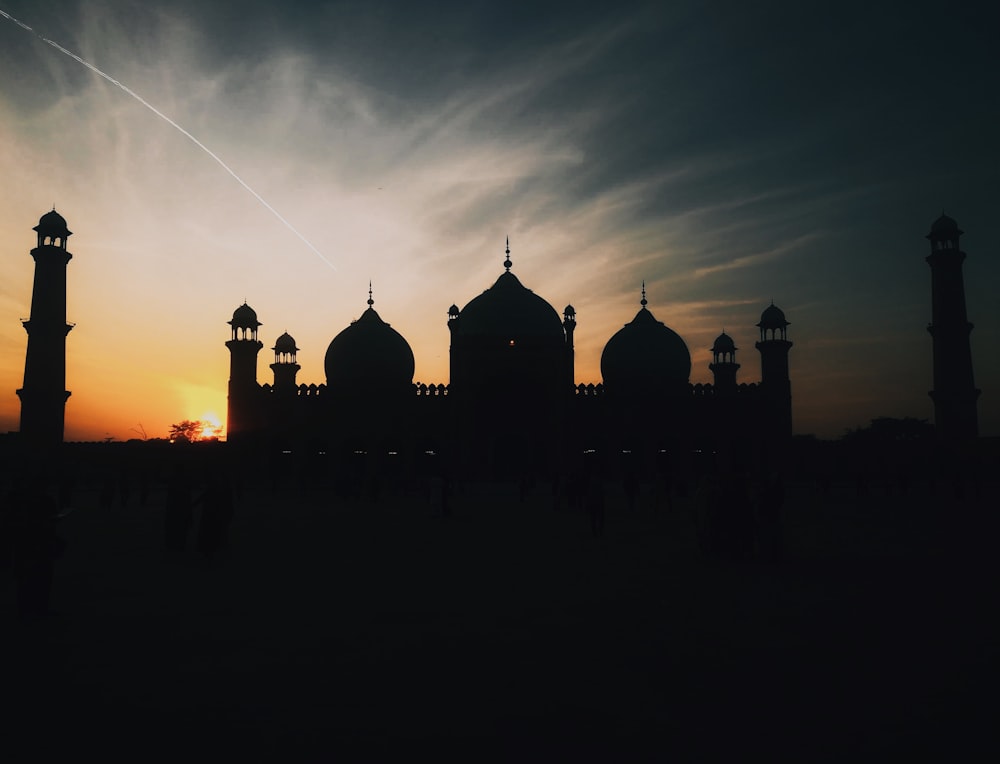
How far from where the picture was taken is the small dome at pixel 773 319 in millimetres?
45531

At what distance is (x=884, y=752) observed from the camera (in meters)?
3.62

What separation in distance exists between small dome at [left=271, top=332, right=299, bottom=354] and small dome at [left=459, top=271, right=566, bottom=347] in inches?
413

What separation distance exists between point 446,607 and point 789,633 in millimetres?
2834

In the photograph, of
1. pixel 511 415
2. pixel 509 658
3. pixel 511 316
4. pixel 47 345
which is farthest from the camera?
pixel 511 316

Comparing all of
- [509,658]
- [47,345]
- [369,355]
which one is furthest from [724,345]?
[509,658]

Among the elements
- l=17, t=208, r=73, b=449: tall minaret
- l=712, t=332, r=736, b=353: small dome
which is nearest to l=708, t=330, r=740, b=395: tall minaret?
l=712, t=332, r=736, b=353: small dome

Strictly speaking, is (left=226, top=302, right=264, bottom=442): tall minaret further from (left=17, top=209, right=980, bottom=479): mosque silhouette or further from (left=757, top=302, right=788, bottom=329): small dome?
(left=757, top=302, right=788, bottom=329): small dome

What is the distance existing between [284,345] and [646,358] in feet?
A: 67.3

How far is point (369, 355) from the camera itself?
4397 cm

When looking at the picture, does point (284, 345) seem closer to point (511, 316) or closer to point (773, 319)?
point (511, 316)

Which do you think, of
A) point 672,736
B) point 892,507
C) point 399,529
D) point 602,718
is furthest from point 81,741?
point 892,507

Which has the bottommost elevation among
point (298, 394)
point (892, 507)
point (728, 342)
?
point (892, 507)

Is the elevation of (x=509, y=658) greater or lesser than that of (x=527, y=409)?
lesser

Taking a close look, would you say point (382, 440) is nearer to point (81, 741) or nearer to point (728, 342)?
point (728, 342)
